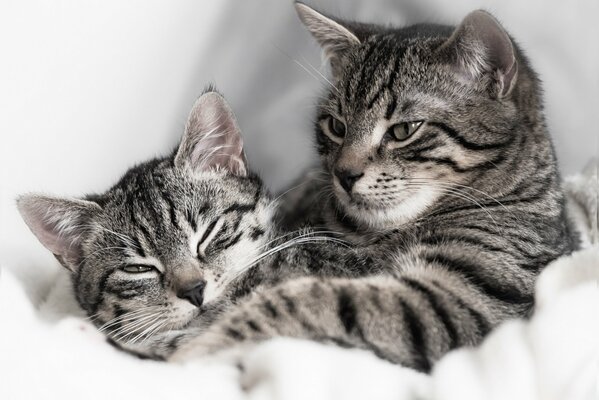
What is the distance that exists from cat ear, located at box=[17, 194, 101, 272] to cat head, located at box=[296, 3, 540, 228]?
623 mm

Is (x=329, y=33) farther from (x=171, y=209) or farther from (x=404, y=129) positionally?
(x=171, y=209)

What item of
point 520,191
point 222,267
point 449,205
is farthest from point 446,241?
point 222,267

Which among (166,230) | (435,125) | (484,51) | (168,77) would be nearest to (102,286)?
(166,230)

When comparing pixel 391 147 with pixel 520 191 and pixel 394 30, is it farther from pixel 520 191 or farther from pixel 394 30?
pixel 394 30

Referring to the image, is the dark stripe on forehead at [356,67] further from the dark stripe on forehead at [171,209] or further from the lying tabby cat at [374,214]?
the dark stripe on forehead at [171,209]

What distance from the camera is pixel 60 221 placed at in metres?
1.69

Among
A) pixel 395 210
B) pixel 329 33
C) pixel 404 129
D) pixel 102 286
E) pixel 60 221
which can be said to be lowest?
pixel 102 286

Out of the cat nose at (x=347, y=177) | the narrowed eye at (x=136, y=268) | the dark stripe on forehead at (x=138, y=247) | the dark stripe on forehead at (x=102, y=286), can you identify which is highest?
the cat nose at (x=347, y=177)

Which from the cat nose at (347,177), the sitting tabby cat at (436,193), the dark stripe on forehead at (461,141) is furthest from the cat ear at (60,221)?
the dark stripe on forehead at (461,141)

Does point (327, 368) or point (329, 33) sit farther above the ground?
point (329, 33)

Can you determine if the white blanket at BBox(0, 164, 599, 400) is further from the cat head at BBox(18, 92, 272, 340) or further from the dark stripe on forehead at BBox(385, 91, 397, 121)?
the dark stripe on forehead at BBox(385, 91, 397, 121)

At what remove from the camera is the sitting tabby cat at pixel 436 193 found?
4.65ft

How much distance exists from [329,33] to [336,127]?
27 cm

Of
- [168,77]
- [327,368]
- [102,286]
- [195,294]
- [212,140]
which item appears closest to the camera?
[327,368]
